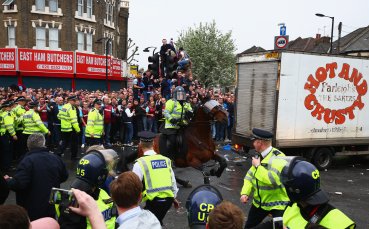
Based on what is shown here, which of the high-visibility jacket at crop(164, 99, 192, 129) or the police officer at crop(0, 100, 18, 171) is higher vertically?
the high-visibility jacket at crop(164, 99, 192, 129)

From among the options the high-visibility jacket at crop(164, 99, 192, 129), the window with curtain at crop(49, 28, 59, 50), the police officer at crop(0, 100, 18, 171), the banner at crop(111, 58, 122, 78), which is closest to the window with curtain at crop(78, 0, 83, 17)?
the window with curtain at crop(49, 28, 59, 50)

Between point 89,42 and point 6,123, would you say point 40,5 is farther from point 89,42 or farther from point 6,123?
point 6,123

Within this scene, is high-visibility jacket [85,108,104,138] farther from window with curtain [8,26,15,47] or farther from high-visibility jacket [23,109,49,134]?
window with curtain [8,26,15,47]

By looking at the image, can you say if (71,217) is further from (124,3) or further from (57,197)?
(124,3)

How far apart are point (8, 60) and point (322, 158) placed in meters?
25.4

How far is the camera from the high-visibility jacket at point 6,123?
33.3ft

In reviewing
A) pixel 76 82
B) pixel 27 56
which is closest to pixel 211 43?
pixel 76 82

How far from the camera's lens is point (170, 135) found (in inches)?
333

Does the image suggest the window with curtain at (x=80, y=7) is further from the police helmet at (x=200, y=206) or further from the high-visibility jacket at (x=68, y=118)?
the police helmet at (x=200, y=206)

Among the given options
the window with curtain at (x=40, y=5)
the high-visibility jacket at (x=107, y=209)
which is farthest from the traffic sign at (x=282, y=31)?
the window with curtain at (x=40, y=5)

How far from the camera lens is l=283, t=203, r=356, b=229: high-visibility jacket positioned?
2.59m

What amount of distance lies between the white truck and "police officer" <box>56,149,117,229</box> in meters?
7.40

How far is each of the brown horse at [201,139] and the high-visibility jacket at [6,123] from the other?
15.9 feet

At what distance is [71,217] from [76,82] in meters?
28.4
